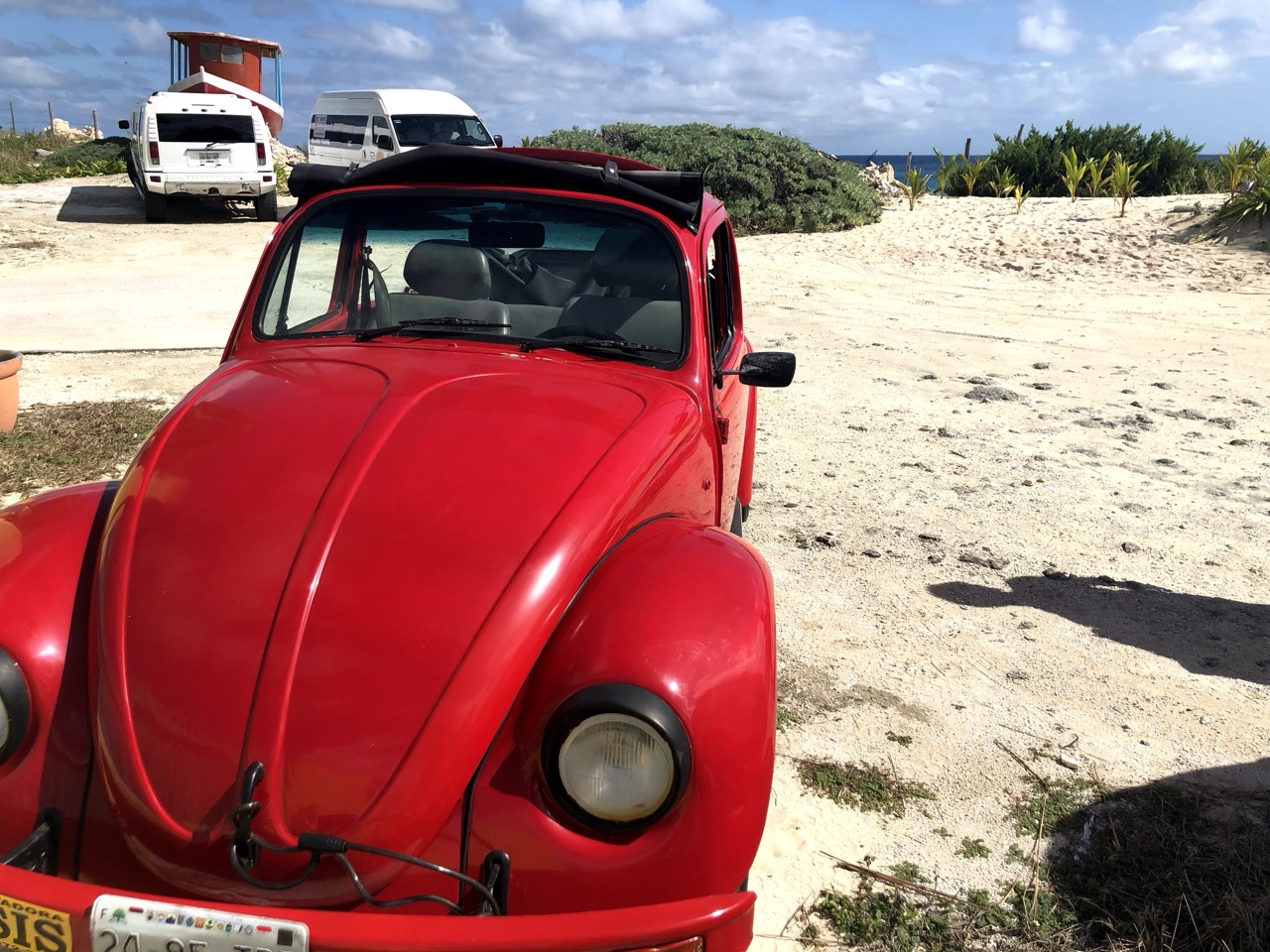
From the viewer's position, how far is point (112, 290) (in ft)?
40.9

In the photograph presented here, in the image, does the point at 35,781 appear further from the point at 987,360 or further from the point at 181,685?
the point at 987,360

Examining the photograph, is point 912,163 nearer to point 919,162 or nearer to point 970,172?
point 970,172

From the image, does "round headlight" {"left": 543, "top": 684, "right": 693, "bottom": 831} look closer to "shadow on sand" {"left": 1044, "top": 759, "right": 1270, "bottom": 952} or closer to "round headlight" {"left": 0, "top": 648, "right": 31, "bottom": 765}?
"round headlight" {"left": 0, "top": 648, "right": 31, "bottom": 765}

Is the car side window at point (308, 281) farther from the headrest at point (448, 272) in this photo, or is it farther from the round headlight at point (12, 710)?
the round headlight at point (12, 710)

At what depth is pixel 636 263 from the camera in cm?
322

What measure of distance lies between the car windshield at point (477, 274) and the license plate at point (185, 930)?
1780 millimetres

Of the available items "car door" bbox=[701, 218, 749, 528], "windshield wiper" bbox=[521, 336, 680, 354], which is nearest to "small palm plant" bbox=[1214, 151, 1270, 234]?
"car door" bbox=[701, 218, 749, 528]

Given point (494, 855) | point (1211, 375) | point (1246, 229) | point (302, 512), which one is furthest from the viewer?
point (1246, 229)

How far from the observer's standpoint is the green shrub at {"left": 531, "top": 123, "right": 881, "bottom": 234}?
19469mm

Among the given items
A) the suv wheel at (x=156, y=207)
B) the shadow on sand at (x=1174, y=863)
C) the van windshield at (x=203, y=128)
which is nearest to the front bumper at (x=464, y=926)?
the shadow on sand at (x=1174, y=863)

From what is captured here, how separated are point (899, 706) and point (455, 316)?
212 centimetres

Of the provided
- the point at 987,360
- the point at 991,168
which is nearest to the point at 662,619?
the point at 987,360

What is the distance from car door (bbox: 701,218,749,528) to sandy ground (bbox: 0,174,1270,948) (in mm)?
836

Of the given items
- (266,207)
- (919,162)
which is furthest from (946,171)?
(919,162)
